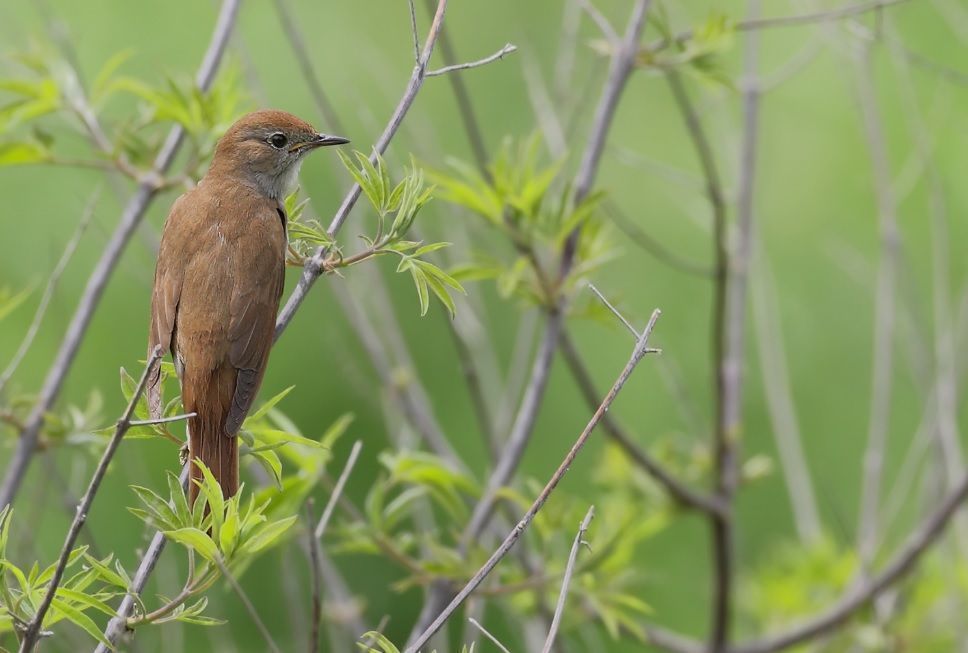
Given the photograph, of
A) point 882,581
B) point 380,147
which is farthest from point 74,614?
point 882,581

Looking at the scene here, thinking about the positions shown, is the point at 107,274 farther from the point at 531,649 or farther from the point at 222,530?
the point at 531,649

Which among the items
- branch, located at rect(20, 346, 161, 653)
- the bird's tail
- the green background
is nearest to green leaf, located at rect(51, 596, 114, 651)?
branch, located at rect(20, 346, 161, 653)

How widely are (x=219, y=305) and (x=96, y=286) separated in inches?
14.4

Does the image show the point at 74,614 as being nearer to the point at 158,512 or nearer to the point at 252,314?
the point at 158,512

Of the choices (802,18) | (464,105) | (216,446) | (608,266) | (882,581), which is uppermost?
(802,18)

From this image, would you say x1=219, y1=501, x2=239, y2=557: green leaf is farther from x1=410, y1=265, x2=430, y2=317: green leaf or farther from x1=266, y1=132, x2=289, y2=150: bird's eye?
x1=266, y1=132, x2=289, y2=150: bird's eye

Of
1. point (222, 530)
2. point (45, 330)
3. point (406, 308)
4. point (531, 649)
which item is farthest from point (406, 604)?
point (222, 530)

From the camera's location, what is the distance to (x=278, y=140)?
3.73 m

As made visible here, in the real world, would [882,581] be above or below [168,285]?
below

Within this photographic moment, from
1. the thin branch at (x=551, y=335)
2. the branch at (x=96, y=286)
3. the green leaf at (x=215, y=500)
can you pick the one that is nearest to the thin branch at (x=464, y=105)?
the thin branch at (x=551, y=335)

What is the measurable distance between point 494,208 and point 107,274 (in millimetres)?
1002

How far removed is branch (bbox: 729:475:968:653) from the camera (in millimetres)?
3930

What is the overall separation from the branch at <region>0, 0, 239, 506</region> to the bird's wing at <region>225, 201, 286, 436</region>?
0.36 meters

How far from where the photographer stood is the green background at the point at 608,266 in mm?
6992
